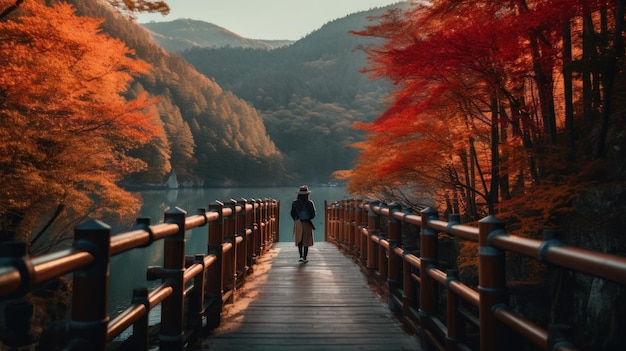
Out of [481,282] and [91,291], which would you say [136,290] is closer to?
[91,291]

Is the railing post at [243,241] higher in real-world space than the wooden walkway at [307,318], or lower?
higher

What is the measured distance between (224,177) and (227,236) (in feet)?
296

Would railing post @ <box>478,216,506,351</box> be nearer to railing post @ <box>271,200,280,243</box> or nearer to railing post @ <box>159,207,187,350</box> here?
railing post @ <box>159,207,187,350</box>

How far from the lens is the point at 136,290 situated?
8.39 ft

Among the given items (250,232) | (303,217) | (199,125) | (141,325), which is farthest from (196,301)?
(199,125)

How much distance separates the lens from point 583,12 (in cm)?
709

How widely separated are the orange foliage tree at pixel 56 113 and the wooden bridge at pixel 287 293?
8.87 meters

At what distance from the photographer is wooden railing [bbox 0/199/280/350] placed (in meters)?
1.51

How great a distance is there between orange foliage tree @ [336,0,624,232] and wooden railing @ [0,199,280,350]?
5.75m

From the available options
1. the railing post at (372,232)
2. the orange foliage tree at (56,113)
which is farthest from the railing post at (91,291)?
the orange foliage tree at (56,113)

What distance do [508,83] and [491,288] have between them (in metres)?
7.98

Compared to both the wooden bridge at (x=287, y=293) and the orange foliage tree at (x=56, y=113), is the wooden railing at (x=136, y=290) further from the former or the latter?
the orange foliage tree at (x=56, y=113)

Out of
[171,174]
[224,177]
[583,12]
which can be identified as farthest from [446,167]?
[224,177]

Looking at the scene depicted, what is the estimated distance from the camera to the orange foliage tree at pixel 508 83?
24.9 feet
